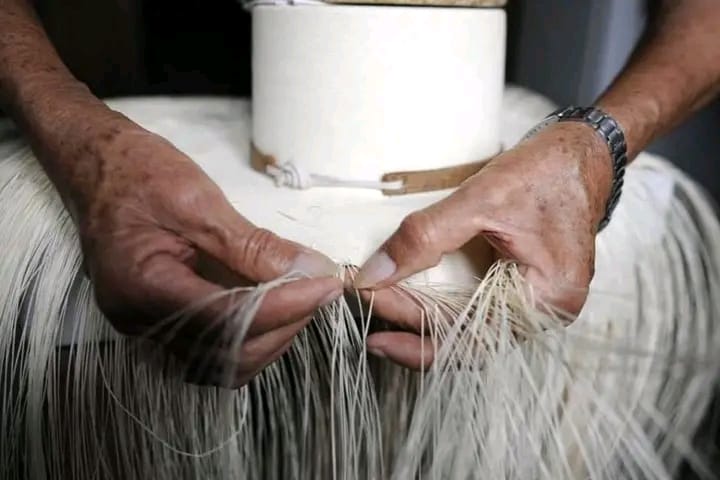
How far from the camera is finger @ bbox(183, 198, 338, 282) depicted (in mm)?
414

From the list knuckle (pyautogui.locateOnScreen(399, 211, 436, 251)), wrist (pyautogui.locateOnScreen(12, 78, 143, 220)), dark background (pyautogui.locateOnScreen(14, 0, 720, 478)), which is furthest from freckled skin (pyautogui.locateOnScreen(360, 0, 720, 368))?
dark background (pyautogui.locateOnScreen(14, 0, 720, 478))

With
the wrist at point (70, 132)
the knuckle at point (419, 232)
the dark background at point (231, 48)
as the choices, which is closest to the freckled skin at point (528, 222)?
the knuckle at point (419, 232)

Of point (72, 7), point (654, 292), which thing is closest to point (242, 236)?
point (654, 292)

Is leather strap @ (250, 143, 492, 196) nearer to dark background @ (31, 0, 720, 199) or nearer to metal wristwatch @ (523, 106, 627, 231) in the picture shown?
metal wristwatch @ (523, 106, 627, 231)

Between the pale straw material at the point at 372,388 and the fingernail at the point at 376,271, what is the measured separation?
0.01 metres

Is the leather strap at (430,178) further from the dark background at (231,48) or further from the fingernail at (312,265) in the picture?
the dark background at (231,48)

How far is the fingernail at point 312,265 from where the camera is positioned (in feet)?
1.37

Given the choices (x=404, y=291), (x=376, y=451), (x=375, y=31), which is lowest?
(x=376, y=451)

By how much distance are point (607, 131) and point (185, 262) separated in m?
0.25

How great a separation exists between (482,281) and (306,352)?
0.37ft

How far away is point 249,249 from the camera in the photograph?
416mm

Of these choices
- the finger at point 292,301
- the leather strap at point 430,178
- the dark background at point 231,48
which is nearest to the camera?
the finger at point 292,301

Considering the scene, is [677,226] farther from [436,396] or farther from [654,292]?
[436,396]

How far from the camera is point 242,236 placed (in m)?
0.42
